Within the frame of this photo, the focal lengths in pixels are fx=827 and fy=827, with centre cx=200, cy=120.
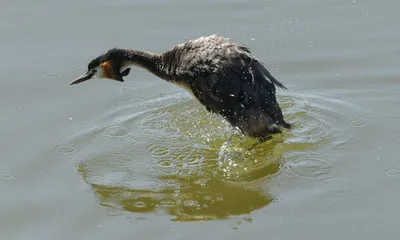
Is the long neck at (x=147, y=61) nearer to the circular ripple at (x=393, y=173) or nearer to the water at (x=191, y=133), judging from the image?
the water at (x=191, y=133)

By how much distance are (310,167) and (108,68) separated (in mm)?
2504

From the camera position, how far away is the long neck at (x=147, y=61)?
27.8ft

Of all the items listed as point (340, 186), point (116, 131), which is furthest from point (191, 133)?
point (340, 186)

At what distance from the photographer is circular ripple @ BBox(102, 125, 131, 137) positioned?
839 centimetres

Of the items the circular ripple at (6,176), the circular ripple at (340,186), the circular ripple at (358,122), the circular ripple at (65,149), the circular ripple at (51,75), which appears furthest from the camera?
the circular ripple at (51,75)

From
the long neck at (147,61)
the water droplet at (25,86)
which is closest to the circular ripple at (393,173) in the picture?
the long neck at (147,61)

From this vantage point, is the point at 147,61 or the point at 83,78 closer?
the point at 147,61

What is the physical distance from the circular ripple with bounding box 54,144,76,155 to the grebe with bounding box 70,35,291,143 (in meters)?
1.23

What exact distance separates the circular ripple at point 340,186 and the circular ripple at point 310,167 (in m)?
0.16

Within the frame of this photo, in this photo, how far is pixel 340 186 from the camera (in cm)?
726

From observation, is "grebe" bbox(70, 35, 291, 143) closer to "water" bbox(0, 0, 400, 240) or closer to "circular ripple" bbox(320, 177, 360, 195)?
"water" bbox(0, 0, 400, 240)

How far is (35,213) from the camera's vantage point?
7.12 metres

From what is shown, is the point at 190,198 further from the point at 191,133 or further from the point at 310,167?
the point at 191,133

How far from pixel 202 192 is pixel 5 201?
68.9 inches
